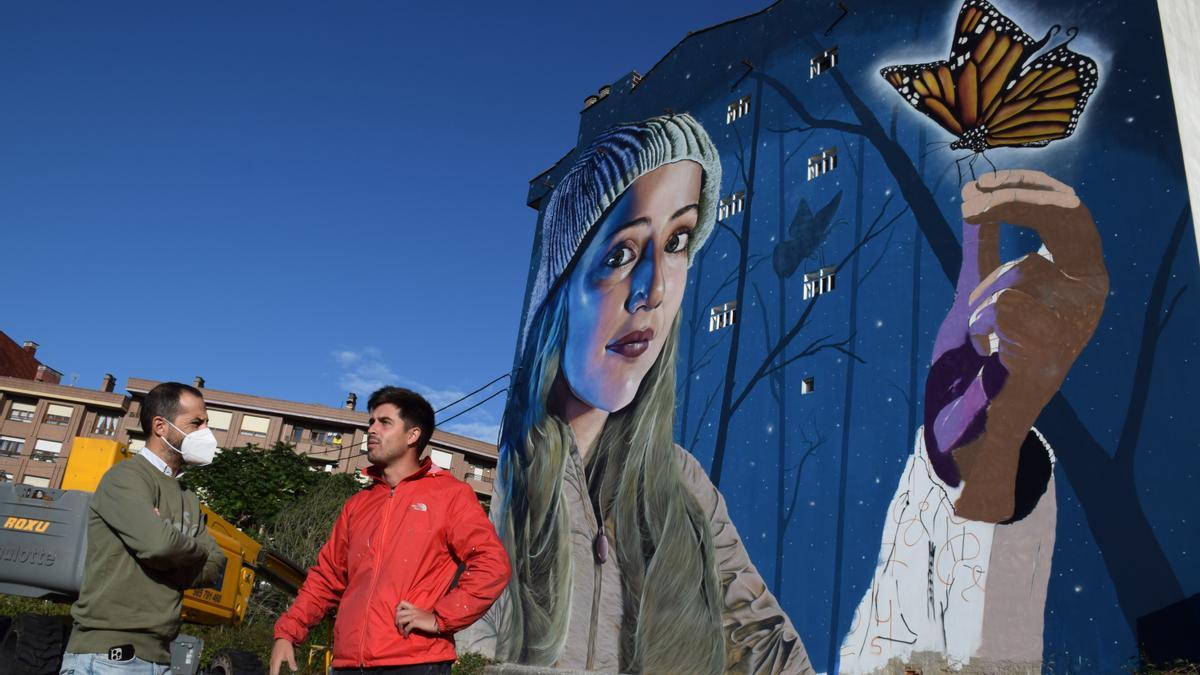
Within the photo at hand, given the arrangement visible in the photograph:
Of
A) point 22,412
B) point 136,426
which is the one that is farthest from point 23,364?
point 136,426

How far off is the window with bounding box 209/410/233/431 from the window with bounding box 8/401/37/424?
10335 millimetres

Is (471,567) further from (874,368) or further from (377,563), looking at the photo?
(874,368)

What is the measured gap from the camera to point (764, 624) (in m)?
13.2

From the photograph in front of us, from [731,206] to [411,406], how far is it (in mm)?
13329

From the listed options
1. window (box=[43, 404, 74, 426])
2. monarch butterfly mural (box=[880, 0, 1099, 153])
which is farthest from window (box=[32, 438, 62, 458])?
monarch butterfly mural (box=[880, 0, 1099, 153])

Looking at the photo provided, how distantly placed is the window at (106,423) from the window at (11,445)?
3604mm

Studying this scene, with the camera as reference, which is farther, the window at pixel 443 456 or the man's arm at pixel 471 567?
the window at pixel 443 456

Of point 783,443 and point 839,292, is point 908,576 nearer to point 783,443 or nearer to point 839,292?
point 783,443

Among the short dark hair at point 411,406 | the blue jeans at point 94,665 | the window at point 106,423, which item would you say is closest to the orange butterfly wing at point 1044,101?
the short dark hair at point 411,406

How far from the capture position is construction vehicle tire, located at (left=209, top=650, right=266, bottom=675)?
965 cm

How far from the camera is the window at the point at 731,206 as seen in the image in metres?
16.4

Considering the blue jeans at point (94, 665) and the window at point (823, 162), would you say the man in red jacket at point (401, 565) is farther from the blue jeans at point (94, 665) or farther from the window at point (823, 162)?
the window at point (823, 162)

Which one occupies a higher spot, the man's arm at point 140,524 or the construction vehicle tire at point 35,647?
the man's arm at point 140,524

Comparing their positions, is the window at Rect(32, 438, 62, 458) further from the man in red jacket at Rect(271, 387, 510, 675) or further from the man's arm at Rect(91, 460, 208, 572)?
the man in red jacket at Rect(271, 387, 510, 675)
